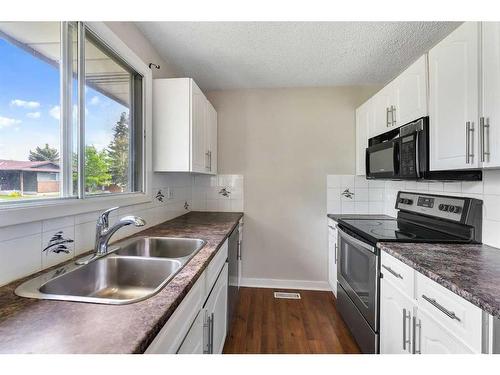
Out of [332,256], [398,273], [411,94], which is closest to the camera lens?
[398,273]

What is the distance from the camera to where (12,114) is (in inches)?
37.7

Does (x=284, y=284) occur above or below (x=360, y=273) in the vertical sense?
below

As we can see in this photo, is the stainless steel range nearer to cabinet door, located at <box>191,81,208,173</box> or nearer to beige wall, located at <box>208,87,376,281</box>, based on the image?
beige wall, located at <box>208,87,376,281</box>

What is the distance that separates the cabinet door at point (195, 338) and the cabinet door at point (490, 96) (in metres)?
1.54

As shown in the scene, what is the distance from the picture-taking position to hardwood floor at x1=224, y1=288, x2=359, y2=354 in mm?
1817

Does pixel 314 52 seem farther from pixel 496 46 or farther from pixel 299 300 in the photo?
pixel 299 300

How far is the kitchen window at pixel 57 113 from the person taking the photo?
95 cm

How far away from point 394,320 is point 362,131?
6.16ft

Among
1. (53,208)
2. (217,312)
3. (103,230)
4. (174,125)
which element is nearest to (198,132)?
(174,125)

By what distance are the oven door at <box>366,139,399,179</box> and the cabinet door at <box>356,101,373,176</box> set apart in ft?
0.76

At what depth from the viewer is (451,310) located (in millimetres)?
943

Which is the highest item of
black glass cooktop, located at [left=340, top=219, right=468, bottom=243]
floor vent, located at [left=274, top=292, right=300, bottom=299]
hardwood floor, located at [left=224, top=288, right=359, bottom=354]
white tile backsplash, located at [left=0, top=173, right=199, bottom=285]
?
white tile backsplash, located at [left=0, top=173, right=199, bottom=285]

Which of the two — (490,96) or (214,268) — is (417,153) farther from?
(214,268)

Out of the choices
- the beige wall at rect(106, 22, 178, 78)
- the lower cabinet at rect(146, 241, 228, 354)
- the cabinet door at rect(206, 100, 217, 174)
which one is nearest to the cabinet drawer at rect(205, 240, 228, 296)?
the lower cabinet at rect(146, 241, 228, 354)
